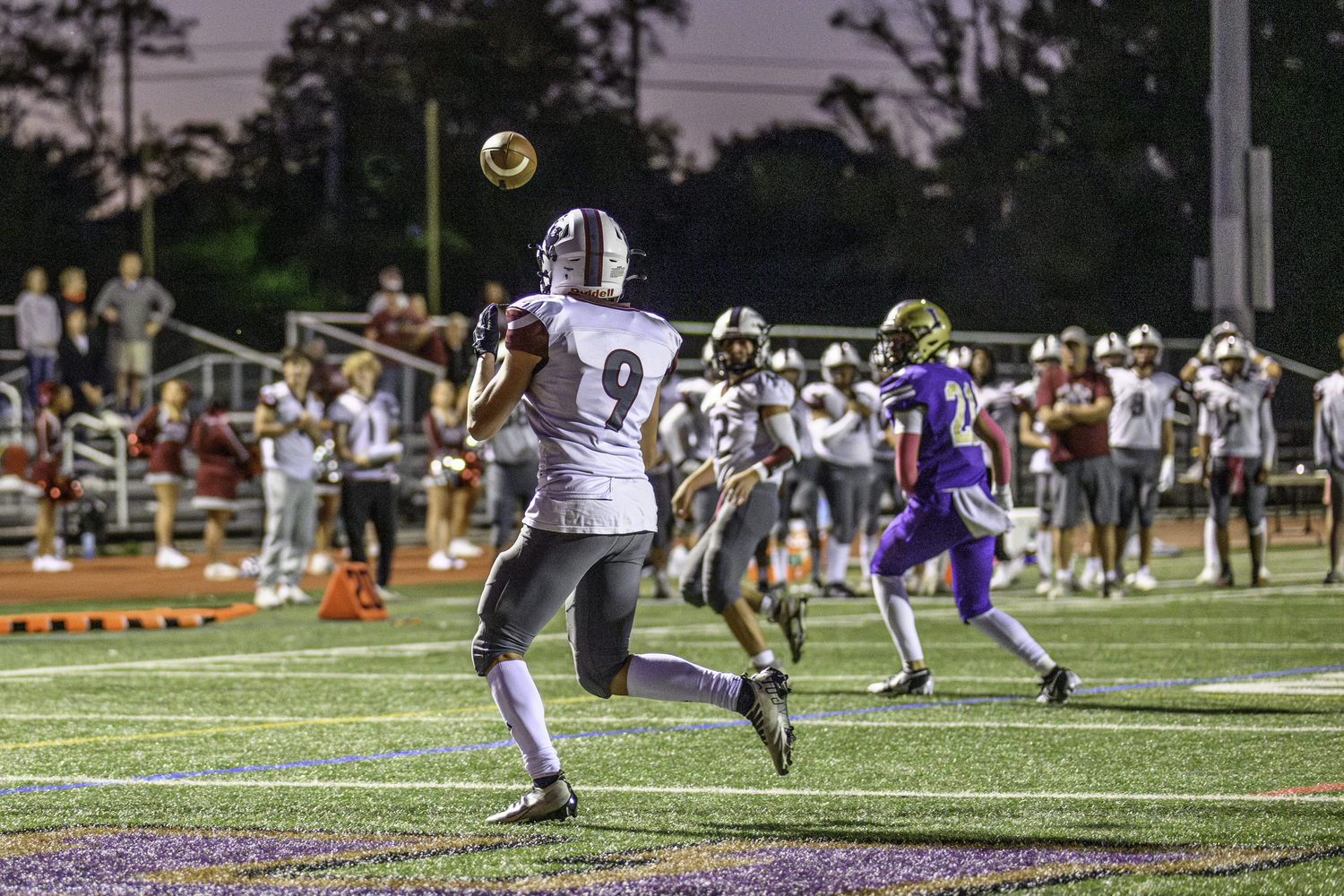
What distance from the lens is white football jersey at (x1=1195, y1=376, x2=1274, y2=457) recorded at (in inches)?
651

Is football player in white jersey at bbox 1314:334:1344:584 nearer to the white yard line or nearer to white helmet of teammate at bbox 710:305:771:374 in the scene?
white helmet of teammate at bbox 710:305:771:374

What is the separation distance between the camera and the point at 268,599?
15.4 m

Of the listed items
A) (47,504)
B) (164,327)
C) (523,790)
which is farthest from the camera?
(164,327)

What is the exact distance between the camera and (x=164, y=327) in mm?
26469

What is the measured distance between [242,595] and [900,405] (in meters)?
9.59

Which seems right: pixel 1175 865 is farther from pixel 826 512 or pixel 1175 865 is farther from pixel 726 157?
pixel 726 157

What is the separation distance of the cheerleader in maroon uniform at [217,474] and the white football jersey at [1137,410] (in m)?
8.31

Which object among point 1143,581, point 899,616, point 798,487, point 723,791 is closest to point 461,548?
point 798,487

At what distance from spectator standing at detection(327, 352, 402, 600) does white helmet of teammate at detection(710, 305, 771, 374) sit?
551 cm

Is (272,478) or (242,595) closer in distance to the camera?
(272,478)

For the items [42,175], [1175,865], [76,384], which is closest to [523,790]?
[1175,865]

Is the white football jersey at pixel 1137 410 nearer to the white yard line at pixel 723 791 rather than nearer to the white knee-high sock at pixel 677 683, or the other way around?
the white yard line at pixel 723 791

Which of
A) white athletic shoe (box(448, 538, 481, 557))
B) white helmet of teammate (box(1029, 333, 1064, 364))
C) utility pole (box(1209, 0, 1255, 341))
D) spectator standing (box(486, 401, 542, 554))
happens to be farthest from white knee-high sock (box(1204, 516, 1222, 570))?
white athletic shoe (box(448, 538, 481, 557))

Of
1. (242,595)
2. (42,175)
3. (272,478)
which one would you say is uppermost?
(42,175)
